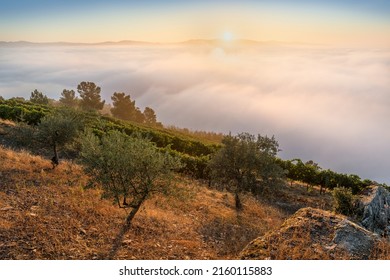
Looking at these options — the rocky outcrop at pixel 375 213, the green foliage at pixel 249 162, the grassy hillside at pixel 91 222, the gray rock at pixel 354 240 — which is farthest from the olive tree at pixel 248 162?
the gray rock at pixel 354 240

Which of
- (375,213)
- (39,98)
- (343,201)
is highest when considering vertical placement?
(39,98)

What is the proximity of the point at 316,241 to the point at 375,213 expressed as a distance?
628 cm

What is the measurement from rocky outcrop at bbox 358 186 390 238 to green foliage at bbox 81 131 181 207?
25.9 feet

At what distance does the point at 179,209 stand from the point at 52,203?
694 centimetres

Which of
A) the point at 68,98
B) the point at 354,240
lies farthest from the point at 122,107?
the point at 354,240

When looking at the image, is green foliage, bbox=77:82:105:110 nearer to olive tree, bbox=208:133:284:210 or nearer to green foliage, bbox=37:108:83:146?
green foliage, bbox=37:108:83:146

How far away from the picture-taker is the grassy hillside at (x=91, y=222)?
9375 mm

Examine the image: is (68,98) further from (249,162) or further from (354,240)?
(354,240)

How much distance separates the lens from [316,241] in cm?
805

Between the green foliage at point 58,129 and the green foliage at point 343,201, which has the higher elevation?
the green foliage at point 58,129

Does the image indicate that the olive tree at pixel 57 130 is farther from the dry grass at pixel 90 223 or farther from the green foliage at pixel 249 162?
the green foliage at pixel 249 162

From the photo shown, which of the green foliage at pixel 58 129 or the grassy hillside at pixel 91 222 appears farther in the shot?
the green foliage at pixel 58 129

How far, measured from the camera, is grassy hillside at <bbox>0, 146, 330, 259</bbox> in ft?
30.8
